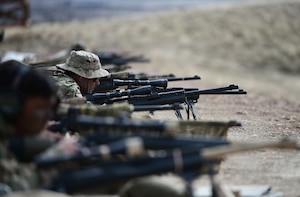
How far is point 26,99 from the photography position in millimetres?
5770

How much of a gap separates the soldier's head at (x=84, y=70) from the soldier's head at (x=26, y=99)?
3.74 metres

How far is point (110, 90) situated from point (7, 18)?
86.9ft

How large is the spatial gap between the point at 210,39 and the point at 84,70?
29.9m

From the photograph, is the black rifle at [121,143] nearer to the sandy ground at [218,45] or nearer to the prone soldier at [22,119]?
the prone soldier at [22,119]

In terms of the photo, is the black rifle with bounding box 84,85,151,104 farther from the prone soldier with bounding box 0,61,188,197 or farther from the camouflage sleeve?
the prone soldier with bounding box 0,61,188,197

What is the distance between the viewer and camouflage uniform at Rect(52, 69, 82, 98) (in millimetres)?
9199

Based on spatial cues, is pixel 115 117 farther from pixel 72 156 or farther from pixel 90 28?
pixel 90 28

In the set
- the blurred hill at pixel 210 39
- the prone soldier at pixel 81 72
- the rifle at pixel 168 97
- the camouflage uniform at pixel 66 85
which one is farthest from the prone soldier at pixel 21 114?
the blurred hill at pixel 210 39

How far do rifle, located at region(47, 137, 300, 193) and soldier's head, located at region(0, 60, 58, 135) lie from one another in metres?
0.43

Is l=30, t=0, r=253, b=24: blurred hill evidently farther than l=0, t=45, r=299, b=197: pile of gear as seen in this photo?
Yes

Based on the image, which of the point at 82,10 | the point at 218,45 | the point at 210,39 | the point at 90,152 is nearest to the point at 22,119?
the point at 90,152

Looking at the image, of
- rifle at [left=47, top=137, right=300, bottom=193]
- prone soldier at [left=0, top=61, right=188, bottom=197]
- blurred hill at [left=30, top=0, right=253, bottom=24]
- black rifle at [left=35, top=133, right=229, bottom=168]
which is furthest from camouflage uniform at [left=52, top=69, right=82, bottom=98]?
blurred hill at [left=30, top=0, right=253, bottom=24]

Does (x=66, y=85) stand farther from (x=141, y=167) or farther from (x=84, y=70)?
(x=141, y=167)

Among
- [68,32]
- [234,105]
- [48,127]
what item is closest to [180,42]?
[68,32]
